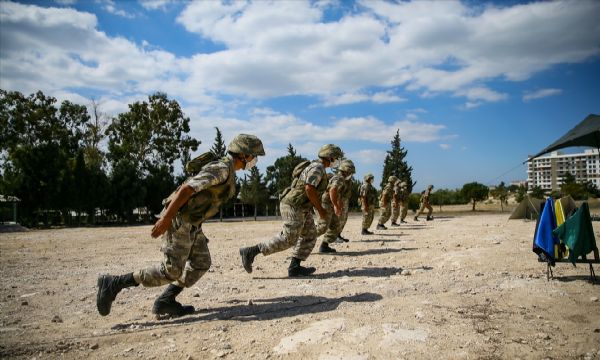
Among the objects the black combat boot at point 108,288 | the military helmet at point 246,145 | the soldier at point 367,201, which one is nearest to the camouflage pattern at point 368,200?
the soldier at point 367,201

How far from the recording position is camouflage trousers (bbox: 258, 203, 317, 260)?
5.86 meters

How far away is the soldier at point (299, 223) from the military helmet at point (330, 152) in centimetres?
59

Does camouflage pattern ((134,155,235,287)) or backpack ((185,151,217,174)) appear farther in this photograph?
backpack ((185,151,217,174))

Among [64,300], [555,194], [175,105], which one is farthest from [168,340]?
[175,105]

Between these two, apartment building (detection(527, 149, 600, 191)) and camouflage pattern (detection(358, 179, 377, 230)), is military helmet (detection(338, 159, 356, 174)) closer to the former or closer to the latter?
camouflage pattern (detection(358, 179, 377, 230))

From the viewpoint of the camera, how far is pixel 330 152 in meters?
6.87

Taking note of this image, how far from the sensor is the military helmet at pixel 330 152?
269 inches

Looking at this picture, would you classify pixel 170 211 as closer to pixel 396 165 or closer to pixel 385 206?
pixel 385 206

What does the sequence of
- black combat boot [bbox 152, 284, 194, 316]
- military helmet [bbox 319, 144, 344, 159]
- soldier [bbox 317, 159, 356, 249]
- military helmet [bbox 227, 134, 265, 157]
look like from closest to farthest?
black combat boot [bbox 152, 284, 194, 316] < military helmet [bbox 227, 134, 265, 157] < military helmet [bbox 319, 144, 344, 159] < soldier [bbox 317, 159, 356, 249]

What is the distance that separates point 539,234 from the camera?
192 inches

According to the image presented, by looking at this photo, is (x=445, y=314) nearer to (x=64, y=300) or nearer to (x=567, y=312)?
(x=567, y=312)

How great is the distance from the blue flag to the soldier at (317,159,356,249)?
3453 millimetres

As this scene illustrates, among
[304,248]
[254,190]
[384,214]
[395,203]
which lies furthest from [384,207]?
[254,190]

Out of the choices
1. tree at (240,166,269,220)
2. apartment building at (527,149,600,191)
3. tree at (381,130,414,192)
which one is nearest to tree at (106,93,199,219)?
tree at (240,166,269,220)
